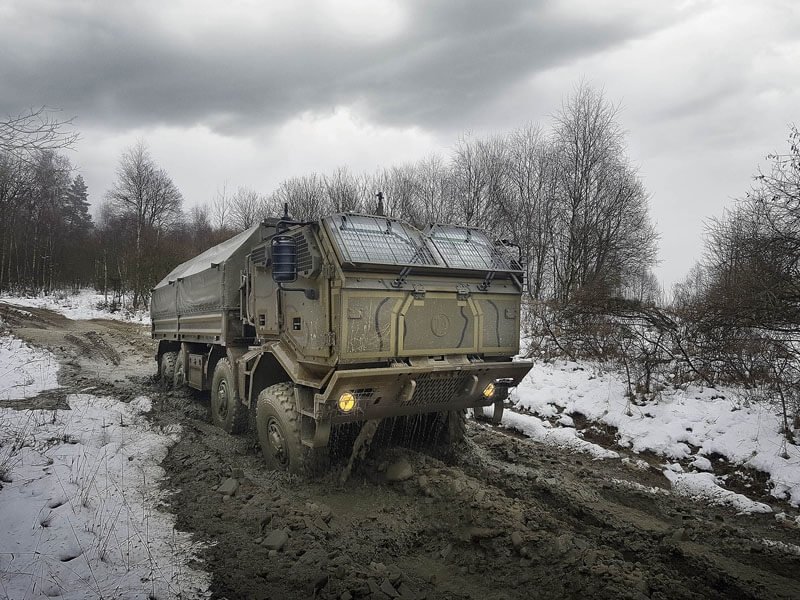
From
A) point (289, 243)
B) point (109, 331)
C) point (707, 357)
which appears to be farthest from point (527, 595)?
point (109, 331)

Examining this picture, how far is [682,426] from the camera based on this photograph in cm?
728

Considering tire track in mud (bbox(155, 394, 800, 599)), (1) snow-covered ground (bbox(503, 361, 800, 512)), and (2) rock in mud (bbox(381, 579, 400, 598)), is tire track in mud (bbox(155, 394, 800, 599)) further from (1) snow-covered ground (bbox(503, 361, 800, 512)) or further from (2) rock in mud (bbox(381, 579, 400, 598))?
(1) snow-covered ground (bbox(503, 361, 800, 512))

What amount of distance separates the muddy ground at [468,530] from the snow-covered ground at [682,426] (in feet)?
1.23

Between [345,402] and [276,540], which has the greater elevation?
[345,402]

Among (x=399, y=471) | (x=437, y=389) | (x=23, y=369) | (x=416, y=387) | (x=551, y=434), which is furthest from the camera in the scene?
(x=23, y=369)

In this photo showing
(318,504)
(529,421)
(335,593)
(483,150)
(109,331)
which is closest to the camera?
(335,593)

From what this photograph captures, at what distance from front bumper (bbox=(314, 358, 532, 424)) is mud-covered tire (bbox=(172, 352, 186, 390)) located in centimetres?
597

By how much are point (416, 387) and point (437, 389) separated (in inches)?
11.9

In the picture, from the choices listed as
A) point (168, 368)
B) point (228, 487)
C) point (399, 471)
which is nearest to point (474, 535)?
point (399, 471)

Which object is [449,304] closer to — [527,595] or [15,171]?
[527,595]

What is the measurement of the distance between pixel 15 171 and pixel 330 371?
375 centimetres

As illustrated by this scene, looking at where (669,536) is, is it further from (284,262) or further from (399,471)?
(284,262)

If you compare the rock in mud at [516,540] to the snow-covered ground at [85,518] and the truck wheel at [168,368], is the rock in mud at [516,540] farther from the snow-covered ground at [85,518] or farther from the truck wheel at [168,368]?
the truck wheel at [168,368]

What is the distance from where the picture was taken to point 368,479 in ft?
18.5
